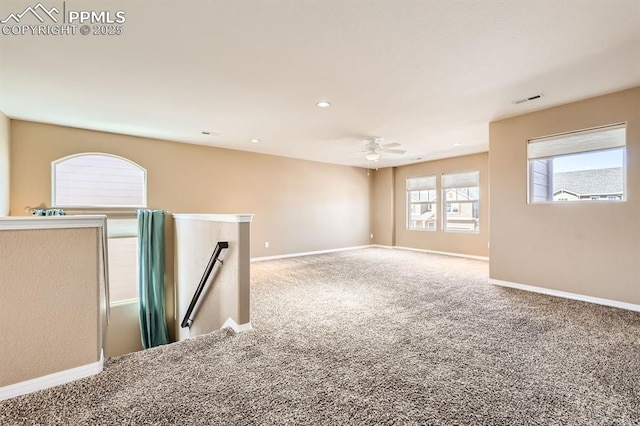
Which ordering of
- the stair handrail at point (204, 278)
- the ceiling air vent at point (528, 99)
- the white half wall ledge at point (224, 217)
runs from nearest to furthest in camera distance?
1. the white half wall ledge at point (224, 217)
2. the stair handrail at point (204, 278)
3. the ceiling air vent at point (528, 99)

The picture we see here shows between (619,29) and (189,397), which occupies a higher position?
(619,29)

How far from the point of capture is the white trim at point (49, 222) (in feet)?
5.78

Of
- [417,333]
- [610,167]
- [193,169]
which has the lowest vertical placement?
[417,333]

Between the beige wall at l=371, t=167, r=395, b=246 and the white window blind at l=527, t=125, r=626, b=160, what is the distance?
491cm

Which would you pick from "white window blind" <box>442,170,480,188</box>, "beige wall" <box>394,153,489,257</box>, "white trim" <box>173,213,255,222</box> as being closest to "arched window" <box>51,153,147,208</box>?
"white trim" <box>173,213,255,222</box>

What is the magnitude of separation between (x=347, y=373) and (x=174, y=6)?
9.33 ft

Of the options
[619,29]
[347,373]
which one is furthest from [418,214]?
[347,373]

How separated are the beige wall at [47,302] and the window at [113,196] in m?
3.61

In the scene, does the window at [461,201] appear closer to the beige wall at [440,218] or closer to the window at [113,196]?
the beige wall at [440,218]

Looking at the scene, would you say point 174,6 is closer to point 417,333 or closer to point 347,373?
point 347,373

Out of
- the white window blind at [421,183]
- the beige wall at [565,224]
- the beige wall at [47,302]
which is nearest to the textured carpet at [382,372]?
the beige wall at [47,302]

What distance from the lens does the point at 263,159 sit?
7.02m

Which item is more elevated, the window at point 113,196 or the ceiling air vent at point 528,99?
the ceiling air vent at point 528,99

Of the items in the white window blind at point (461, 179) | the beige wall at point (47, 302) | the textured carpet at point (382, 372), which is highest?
the white window blind at point (461, 179)
